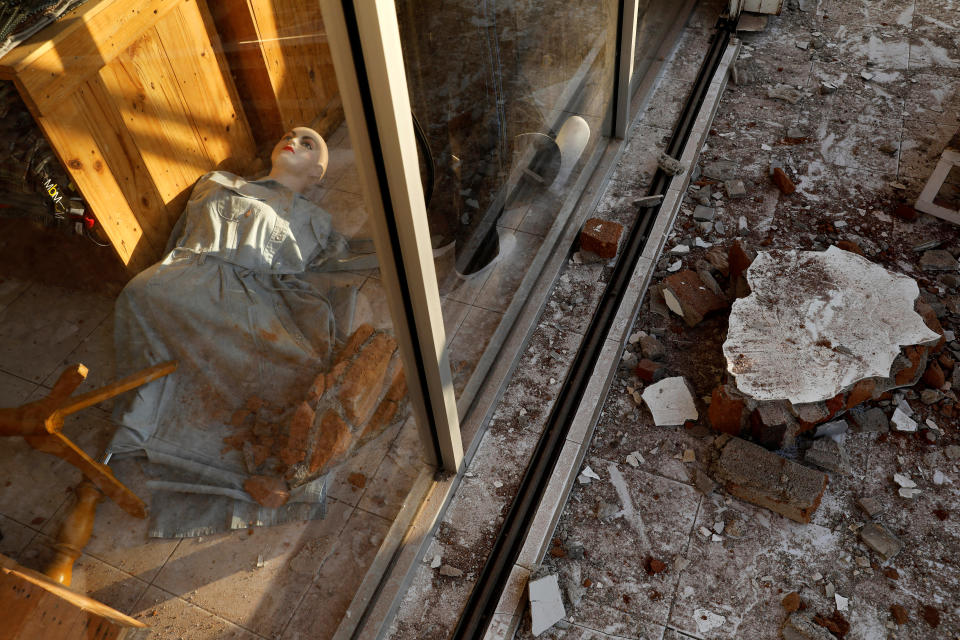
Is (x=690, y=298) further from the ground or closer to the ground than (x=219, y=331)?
closer to the ground

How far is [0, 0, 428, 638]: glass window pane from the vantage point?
1.39 meters

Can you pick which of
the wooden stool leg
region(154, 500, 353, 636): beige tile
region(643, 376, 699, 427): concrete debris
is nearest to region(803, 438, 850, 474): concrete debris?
region(643, 376, 699, 427): concrete debris

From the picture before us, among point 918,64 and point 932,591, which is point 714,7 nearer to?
point 918,64

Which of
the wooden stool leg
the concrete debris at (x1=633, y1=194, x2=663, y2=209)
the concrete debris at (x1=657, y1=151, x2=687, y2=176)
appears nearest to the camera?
the wooden stool leg

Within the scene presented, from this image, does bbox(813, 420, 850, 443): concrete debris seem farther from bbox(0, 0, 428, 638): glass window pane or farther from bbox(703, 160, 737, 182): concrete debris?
bbox(0, 0, 428, 638): glass window pane

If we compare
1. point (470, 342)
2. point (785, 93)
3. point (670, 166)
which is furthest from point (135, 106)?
point (785, 93)

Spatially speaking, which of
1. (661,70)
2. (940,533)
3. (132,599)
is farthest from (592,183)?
(132,599)

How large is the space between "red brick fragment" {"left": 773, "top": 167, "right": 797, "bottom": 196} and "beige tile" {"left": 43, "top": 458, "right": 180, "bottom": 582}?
10.9 ft

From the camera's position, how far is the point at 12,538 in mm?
1575

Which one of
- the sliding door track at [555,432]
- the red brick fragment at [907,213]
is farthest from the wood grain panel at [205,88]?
the red brick fragment at [907,213]

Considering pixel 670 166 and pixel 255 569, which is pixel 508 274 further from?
pixel 255 569

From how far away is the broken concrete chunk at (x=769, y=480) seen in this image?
103 inches

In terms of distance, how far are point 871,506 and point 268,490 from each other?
2.14 meters

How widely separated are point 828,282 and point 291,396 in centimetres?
238
